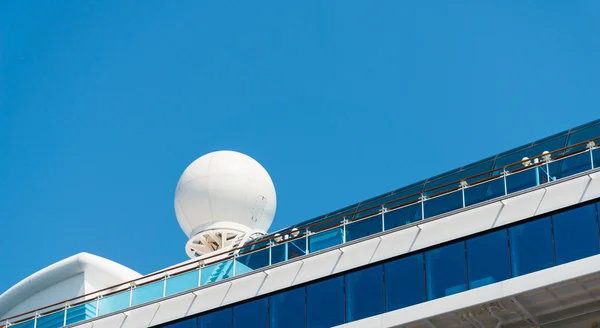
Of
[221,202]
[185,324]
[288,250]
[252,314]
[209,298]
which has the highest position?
[221,202]

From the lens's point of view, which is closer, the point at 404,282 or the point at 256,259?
the point at 404,282

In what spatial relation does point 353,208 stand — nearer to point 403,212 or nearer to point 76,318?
point 403,212

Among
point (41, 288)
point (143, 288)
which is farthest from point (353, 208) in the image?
point (41, 288)

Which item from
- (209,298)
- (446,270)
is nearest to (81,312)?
(209,298)

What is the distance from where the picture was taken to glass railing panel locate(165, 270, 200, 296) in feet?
92.7

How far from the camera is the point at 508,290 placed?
23.7m

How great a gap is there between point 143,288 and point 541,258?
29.4ft

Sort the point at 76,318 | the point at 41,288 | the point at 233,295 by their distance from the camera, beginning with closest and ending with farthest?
1. the point at 233,295
2. the point at 76,318
3. the point at 41,288

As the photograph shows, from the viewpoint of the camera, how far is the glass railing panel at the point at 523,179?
82.3ft

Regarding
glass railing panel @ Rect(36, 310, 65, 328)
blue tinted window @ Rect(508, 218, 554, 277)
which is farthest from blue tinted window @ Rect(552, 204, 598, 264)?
glass railing panel @ Rect(36, 310, 65, 328)

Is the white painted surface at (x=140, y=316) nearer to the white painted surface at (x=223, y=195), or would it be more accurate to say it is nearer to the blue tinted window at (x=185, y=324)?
the blue tinted window at (x=185, y=324)

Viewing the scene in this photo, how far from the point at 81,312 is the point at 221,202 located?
10.7m

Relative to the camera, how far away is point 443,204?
25906mm

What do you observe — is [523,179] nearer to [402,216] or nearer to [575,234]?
[575,234]
